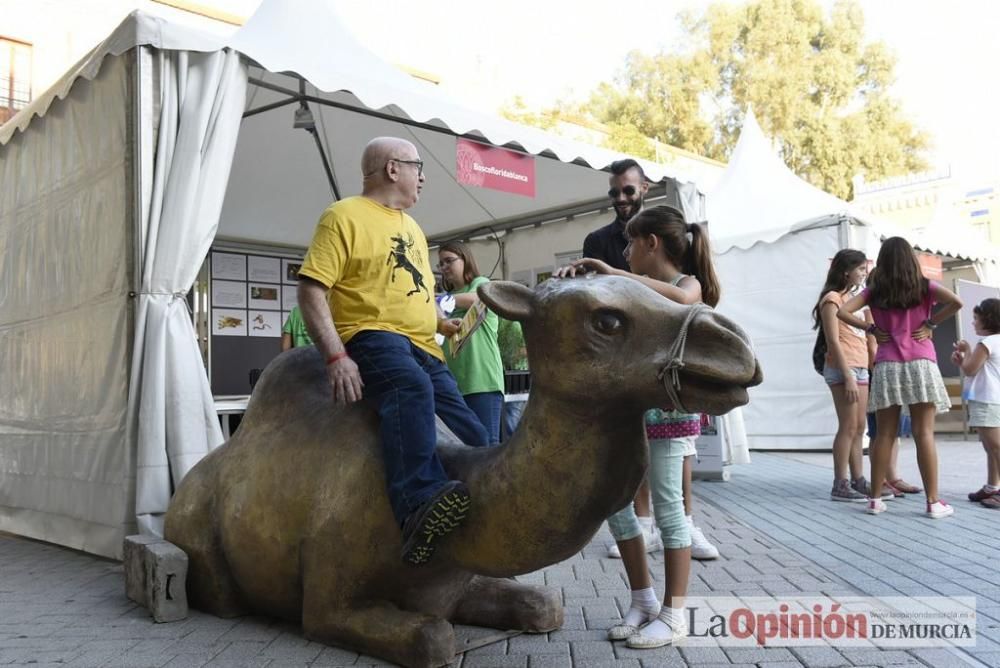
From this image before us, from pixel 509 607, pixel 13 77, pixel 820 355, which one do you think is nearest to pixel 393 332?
pixel 509 607

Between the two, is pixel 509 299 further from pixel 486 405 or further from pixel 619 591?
pixel 486 405

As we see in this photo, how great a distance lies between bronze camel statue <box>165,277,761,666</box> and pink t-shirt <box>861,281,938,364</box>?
Result: 359cm

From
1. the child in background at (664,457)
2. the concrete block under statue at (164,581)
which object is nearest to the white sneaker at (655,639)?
the child in background at (664,457)

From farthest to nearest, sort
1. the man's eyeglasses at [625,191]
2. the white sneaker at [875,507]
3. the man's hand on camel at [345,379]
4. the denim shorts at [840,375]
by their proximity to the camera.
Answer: the denim shorts at [840,375] < the white sneaker at [875,507] < the man's eyeglasses at [625,191] < the man's hand on camel at [345,379]

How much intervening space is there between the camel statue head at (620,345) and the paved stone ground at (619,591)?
106 centimetres

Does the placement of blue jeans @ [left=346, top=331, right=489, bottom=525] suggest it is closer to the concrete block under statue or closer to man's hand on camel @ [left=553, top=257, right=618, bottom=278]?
man's hand on camel @ [left=553, top=257, right=618, bottom=278]

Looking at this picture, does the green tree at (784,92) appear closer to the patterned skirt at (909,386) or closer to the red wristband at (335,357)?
the patterned skirt at (909,386)

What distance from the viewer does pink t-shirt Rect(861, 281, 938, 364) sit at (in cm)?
542

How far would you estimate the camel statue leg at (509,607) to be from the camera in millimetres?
3021

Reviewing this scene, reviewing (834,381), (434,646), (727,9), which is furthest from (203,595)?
(727,9)

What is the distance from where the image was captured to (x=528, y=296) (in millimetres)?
2359

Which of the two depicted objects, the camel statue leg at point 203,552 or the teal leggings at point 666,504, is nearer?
the teal leggings at point 666,504

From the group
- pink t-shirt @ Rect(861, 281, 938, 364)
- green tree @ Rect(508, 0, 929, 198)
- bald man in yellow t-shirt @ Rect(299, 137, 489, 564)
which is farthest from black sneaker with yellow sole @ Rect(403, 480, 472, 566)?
green tree @ Rect(508, 0, 929, 198)

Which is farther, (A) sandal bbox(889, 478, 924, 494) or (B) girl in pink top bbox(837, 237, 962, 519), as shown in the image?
(A) sandal bbox(889, 478, 924, 494)
